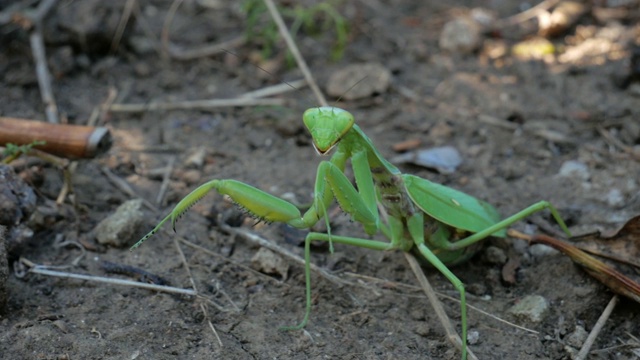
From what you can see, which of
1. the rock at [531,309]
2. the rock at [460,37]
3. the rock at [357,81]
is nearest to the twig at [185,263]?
the rock at [531,309]

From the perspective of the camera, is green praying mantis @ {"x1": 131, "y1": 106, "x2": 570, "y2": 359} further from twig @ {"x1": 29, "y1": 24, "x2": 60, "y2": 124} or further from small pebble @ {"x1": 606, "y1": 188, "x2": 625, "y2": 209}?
twig @ {"x1": 29, "y1": 24, "x2": 60, "y2": 124}

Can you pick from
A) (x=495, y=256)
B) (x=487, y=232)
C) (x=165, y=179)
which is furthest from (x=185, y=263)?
(x=495, y=256)

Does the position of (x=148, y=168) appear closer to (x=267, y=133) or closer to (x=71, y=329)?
(x=267, y=133)

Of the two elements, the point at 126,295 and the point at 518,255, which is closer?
the point at 126,295

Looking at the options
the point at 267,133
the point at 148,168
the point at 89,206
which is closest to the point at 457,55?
the point at 267,133

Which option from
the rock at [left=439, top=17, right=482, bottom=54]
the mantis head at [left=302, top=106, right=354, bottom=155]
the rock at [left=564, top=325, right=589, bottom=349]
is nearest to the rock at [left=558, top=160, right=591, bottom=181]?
the rock at [left=564, top=325, right=589, bottom=349]
